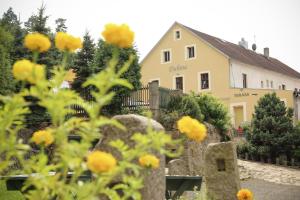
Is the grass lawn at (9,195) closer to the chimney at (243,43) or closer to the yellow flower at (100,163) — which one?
the yellow flower at (100,163)

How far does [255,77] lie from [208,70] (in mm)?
5711

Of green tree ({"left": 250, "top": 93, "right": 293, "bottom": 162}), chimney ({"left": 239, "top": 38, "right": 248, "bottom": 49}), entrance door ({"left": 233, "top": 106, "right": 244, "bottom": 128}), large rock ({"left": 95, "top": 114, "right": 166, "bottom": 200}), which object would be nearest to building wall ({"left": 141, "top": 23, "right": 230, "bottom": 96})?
entrance door ({"left": 233, "top": 106, "right": 244, "bottom": 128})

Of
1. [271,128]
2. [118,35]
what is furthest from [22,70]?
[271,128]

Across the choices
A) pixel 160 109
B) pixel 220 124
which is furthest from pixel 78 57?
pixel 220 124

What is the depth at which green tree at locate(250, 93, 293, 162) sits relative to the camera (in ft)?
63.3

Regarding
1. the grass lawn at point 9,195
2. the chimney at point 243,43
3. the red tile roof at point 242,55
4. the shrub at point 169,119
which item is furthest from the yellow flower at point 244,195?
the chimney at point 243,43

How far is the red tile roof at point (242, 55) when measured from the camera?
31.6 metres

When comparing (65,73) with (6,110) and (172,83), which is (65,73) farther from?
(172,83)

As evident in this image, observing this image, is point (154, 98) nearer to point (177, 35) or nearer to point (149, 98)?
point (149, 98)

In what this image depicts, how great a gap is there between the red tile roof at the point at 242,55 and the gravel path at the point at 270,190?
18.4 metres

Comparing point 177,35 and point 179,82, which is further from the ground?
point 177,35

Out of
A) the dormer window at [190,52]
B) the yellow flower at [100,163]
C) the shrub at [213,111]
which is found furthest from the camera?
the dormer window at [190,52]

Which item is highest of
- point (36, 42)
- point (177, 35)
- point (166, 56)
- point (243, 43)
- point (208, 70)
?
point (243, 43)

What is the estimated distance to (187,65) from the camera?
3158cm
